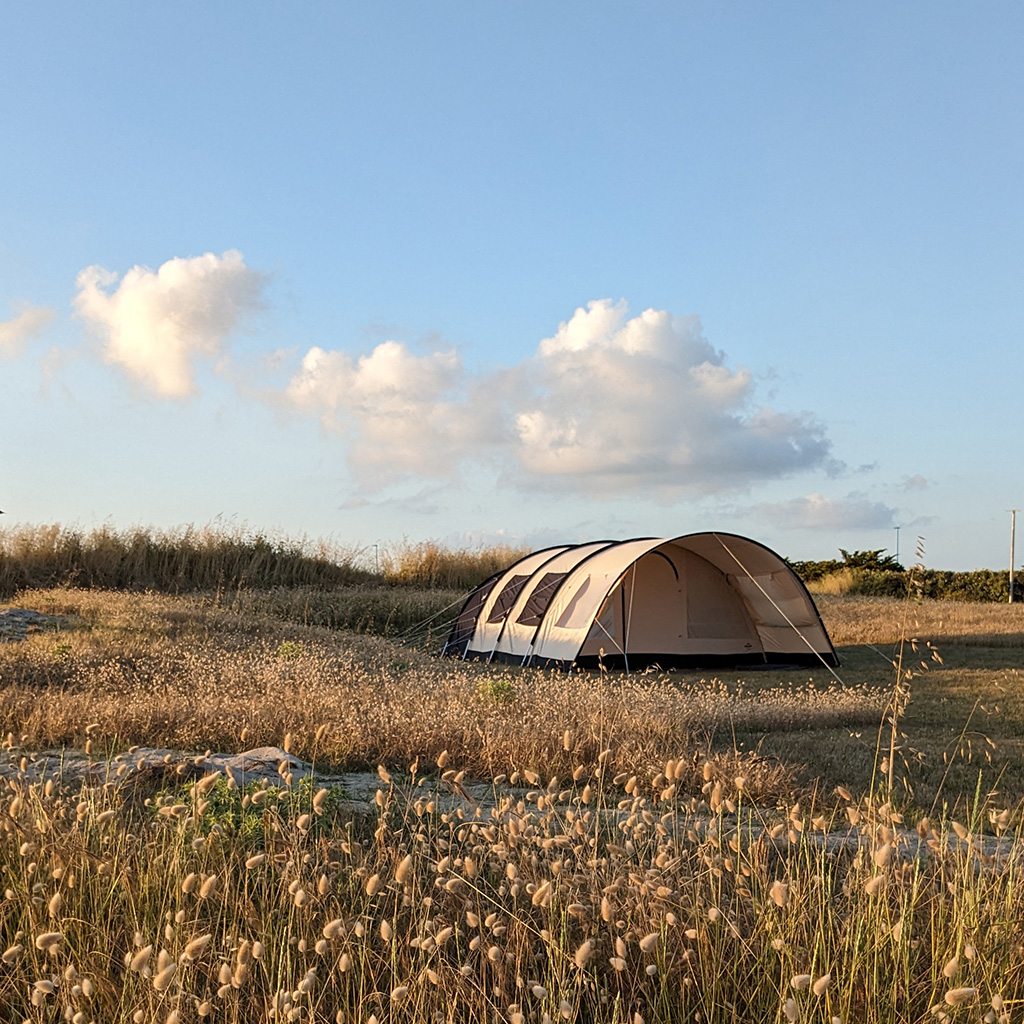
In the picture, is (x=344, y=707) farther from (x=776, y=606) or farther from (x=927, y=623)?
(x=927, y=623)

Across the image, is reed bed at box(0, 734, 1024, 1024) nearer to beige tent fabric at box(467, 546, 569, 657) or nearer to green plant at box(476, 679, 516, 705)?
green plant at box(476, 679, 516, 705)

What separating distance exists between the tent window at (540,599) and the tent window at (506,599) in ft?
1.39

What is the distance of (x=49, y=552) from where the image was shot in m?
20.9

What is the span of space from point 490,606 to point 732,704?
6727mm

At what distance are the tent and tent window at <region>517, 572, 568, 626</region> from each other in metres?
0.02

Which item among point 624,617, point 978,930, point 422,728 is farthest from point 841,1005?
point 624,617

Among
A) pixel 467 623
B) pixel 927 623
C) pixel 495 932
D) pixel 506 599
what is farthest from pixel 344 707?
pixel 927 623

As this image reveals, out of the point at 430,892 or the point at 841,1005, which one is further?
the point at 430,892

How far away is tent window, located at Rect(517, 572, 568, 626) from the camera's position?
13320mm

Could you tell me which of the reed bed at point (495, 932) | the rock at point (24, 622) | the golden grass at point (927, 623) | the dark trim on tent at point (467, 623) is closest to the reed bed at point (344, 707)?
the rock at point (24, 622)

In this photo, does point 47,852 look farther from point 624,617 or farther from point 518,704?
point 624,617

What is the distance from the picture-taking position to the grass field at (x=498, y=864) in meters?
2.43

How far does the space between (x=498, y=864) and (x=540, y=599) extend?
10.1 meters

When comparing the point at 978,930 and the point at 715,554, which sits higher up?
the point at 715,554
